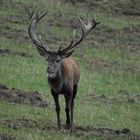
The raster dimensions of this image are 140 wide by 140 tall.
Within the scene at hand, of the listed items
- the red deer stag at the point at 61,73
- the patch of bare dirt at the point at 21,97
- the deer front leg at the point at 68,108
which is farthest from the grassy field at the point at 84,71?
the red deer stag at the point at 61,73

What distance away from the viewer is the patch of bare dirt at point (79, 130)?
1647 centimetres

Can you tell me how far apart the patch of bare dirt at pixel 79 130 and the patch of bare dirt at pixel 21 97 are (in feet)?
8.86

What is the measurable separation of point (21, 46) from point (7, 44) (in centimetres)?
63

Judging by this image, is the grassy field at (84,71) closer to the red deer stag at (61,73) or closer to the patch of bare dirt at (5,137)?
the patch of bare dirt at (5,137)

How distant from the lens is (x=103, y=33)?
38.7 m

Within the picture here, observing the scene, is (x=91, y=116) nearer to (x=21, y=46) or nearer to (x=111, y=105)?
(x=111, y=105)

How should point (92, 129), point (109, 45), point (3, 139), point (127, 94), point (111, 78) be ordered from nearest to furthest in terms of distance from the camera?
point (3, 139) < point (92, 129) < point (127, 94) < point (111, 78) < point (109, 45)

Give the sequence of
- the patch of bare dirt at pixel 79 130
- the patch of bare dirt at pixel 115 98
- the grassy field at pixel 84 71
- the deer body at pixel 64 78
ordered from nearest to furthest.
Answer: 1. the patch of bare dirt at pixel 79 130
2. the deer body at pixel 64 78
3. the grassy field at pixel 84 71
4. the patch of bare dirt at pixel 115 98

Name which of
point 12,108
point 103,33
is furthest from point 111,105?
point 103,33

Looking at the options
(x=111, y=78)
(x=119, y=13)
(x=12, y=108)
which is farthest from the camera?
(x=119, y=13)

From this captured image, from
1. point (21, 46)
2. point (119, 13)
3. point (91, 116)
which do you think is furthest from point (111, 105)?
point (119, 13)

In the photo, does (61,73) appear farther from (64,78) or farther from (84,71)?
(84,71)

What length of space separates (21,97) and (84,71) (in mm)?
7975

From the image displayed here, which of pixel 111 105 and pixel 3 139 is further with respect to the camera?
pixel 111 105
